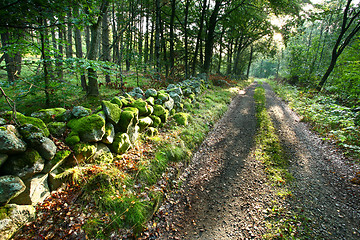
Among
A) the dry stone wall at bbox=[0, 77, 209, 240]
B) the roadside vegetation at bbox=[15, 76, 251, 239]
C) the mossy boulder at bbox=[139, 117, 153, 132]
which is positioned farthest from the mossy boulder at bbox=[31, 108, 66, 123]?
the mossy boulder at bbox=[139, 117, 153, 132]

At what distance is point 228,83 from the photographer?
59.4ft

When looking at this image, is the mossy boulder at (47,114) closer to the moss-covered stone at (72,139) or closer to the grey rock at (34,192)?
the moss-covered stone at (72,139)

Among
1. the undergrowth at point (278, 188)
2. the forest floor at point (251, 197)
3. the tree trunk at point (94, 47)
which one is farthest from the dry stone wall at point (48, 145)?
the undergrowth at point (278, 188)

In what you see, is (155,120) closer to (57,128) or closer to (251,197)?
(57,128)

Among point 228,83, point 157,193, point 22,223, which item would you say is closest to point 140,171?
point 157,193

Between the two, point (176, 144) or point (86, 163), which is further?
point (176, 144)

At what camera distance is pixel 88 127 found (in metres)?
3.07

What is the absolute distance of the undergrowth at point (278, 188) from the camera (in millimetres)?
2882

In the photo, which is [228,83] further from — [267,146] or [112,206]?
[112,206]

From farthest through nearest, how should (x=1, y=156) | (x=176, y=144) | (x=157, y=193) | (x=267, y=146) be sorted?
(x=267, y=146) < (x=176, y=144) < (x=157, y=193) < (x=1, y=156)

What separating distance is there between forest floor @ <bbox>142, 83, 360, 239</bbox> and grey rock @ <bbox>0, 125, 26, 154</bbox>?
2.47m

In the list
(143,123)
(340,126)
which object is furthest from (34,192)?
(340,126)

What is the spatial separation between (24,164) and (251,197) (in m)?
4.43

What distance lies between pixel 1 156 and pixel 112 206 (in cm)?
179
